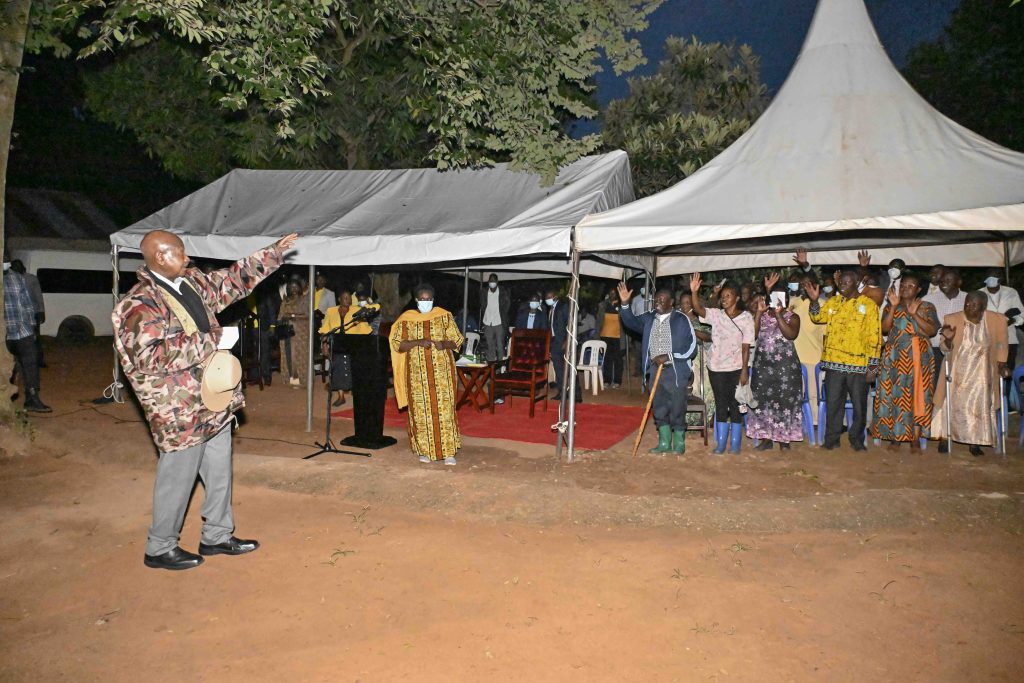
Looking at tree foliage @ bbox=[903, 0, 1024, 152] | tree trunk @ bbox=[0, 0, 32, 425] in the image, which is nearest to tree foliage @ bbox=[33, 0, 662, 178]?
tree trunk @ bbox=[0, 0, 32, 425]

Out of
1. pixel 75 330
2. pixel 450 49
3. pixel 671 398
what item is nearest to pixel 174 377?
pixel 671 398

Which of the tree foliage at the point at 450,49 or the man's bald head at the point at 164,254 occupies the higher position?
the tree foliage at the point at 450,49

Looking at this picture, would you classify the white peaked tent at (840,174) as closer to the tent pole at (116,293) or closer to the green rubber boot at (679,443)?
the green rubber boot at (679,443)

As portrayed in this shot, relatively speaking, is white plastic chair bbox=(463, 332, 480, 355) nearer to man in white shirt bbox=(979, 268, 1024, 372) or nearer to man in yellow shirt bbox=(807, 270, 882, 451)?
man in yellow shirt bbox=(807, 270, 882, 451)

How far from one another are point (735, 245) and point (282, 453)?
6.13 m

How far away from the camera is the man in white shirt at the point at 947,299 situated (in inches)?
327

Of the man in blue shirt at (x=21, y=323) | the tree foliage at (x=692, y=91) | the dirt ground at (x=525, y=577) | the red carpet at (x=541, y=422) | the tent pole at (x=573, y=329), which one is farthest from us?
the tree foliage at (x=692, y=91)

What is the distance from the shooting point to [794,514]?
5488 millimetres

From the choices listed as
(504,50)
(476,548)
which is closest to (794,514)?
(476,548)

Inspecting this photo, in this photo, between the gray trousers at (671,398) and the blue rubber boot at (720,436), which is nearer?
the gray trousers at (671,398)

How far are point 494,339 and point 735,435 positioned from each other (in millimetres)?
6765

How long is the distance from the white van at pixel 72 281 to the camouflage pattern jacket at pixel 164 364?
57.6 ft

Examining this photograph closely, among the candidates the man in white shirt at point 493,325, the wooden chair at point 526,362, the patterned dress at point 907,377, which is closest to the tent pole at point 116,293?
the wooden chair at point 526,362

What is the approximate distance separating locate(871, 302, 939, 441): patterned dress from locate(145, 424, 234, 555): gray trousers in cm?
658
